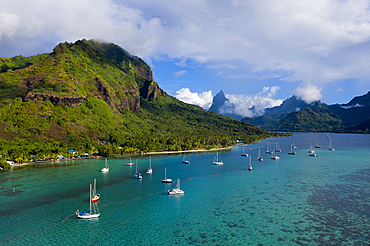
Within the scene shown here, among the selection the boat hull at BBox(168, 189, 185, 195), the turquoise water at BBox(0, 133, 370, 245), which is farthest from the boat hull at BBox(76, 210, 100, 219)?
the boat hull at BBox(168, 189, 185, 195)

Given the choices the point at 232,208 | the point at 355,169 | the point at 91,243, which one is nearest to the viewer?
the point at 91,243

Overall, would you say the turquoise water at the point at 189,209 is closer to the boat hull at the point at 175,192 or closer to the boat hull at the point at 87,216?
the boat hull at the point at 87,216

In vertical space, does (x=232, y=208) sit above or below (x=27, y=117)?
below

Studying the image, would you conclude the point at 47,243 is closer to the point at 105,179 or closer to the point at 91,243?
the point at 91,243

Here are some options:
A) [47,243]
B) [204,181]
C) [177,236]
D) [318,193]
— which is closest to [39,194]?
[47,243]

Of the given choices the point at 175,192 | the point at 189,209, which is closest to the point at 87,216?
the point at 189,209

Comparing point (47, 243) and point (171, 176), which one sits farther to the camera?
point (171, 176)

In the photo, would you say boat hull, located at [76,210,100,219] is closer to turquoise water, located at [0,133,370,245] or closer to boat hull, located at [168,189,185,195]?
turquoise water, located at [0,133,370,245]

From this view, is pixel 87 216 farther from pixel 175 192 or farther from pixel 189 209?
pixel 175 192

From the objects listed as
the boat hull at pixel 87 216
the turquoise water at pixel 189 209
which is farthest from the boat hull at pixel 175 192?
the boat hull at pixel 87 216
